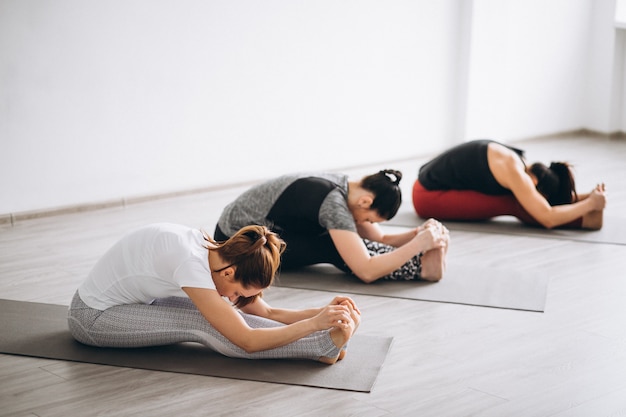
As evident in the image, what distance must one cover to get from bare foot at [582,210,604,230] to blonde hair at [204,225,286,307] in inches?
94.1

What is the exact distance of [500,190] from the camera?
181 inches

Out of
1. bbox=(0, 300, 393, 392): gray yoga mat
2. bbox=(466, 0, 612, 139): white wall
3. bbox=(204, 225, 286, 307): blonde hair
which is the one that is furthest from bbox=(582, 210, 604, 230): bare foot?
bbox=(204, 225, 286, 307): blonde hair

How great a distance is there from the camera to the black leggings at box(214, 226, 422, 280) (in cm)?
381

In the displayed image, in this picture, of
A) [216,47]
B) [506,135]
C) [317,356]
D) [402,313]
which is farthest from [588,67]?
[317,356]

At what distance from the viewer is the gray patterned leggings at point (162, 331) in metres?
2.93

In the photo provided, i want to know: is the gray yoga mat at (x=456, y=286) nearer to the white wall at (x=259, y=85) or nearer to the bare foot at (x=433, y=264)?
the bare foot at (x=433, y=264)

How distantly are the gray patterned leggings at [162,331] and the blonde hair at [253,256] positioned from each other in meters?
0.28

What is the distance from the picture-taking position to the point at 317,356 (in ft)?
9.60

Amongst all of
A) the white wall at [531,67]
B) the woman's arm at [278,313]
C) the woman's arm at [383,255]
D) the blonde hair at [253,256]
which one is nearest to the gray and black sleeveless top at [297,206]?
the woman's arm at [383,255]

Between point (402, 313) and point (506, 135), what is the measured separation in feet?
12.5

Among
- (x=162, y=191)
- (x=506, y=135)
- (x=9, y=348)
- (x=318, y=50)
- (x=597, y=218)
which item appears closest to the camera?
(x=9, y=348)

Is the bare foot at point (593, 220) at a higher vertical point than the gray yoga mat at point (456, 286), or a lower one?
higher

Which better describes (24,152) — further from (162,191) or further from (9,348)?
(9,348)

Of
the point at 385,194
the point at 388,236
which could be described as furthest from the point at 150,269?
the point at 388,236
